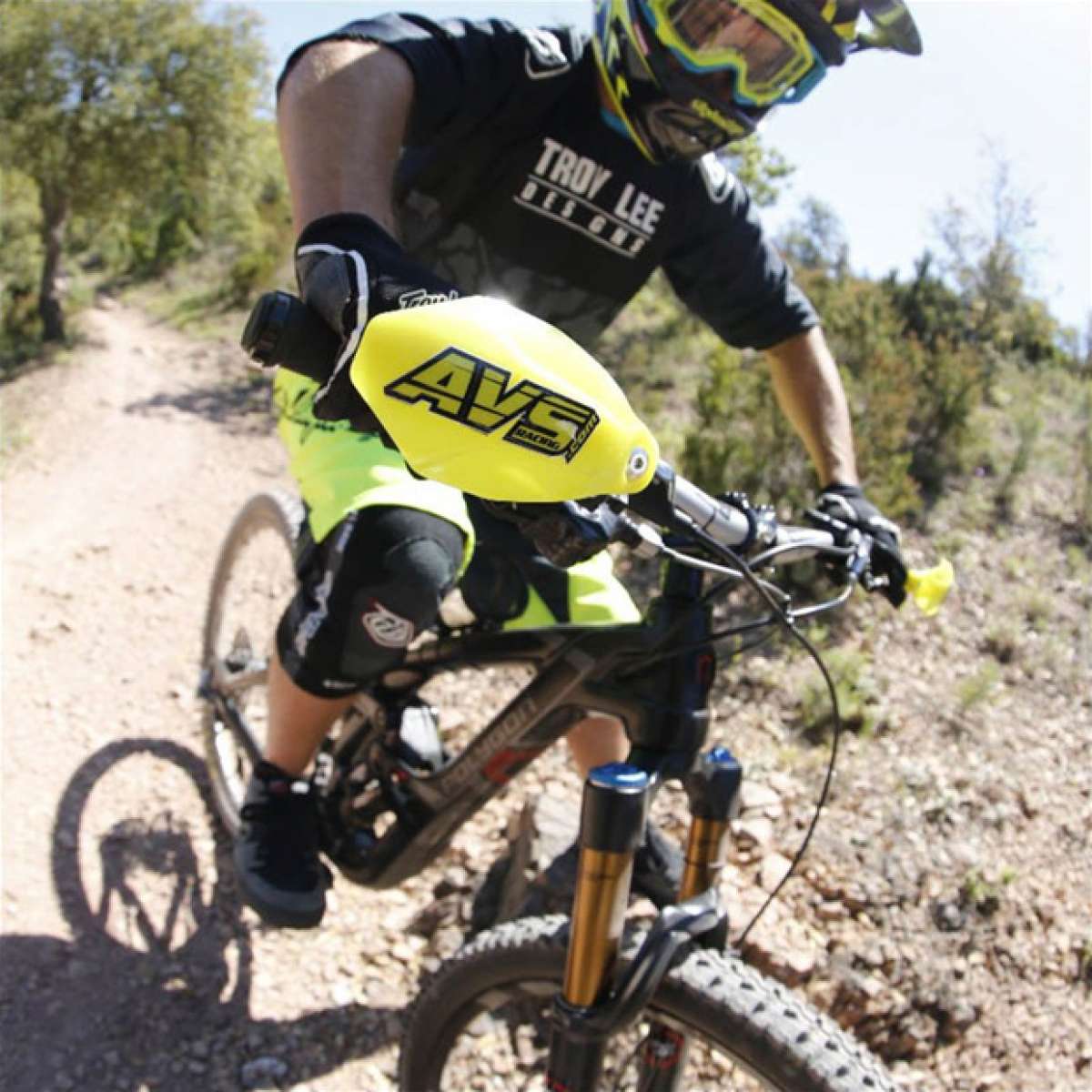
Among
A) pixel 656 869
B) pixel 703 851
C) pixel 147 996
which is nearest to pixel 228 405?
pixel 147 996

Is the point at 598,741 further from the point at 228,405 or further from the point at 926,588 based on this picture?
the point at 228,405

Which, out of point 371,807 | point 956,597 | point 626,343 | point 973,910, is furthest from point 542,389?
point 626,343

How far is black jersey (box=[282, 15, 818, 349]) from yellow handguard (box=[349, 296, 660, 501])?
1121mm

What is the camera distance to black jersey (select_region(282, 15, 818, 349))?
2174 millimetres

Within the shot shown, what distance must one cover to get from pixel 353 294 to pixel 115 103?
15.6m

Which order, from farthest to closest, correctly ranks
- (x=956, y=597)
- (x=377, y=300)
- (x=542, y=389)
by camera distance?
(x=956, y=597) → (x=377, y=300) → (x=542, y=389)

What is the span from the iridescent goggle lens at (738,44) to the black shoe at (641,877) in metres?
1.67

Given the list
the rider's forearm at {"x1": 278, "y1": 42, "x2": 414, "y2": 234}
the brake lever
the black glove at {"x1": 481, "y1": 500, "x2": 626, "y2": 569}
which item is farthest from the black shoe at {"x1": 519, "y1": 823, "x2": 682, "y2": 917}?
the rider's forearm at {"x1": 278, "y1": 42, "x2": 414, "y2": 234}

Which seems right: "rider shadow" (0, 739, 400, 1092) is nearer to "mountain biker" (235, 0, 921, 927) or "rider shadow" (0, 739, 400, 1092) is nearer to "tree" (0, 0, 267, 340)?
"mountain biker" (235, 0, 921, 927)

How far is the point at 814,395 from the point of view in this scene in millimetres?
2594

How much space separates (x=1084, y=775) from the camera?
367 cm

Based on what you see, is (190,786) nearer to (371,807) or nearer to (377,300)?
(371,807)

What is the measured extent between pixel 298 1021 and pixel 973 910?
6.88 ft

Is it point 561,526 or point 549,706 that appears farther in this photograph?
point 549,706
